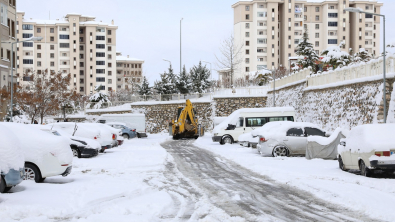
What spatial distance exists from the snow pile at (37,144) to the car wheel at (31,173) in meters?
0.21

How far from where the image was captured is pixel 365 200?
31.5ft

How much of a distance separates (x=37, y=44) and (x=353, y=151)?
11011 cm

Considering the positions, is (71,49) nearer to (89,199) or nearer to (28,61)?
(28,61)

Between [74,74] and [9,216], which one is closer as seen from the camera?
[9,216]

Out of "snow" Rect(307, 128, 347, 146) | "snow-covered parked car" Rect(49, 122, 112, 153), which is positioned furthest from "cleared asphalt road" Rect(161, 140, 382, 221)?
"snow-covered parked car" Rect(49, 122, 112, 153)

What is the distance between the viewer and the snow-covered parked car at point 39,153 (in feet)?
40.3

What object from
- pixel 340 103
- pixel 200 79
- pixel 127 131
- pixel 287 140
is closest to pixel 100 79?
pixel 200 79

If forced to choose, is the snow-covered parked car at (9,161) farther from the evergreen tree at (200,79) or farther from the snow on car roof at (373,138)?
the evergreen tree at (200,79)

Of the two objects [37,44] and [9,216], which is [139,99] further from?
[37,44]

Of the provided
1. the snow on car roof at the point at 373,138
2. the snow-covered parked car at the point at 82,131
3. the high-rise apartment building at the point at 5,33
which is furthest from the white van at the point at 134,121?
the snow on car roof at the point at 373,138

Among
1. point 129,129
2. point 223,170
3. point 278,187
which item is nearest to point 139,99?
point 129,129

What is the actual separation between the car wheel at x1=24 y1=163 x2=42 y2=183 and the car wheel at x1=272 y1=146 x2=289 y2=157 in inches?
462

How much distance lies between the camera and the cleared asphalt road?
835 cm

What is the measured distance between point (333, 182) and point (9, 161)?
8319 mm
